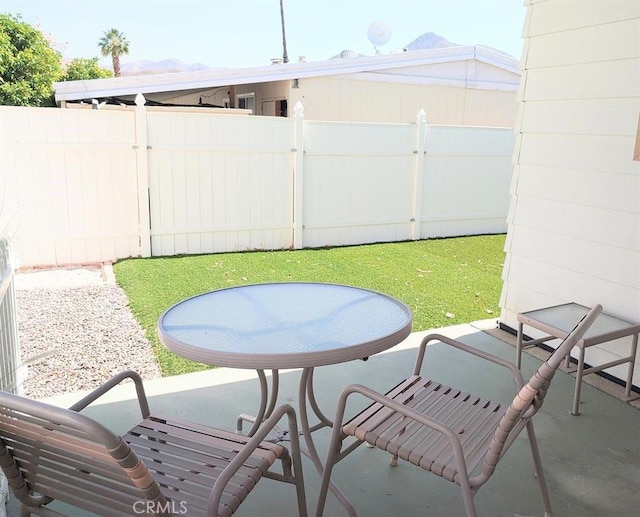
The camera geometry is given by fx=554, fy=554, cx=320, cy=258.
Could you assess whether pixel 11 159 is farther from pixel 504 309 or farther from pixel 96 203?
pixel 504 309

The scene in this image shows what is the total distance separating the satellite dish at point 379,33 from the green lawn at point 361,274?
18.2 ft

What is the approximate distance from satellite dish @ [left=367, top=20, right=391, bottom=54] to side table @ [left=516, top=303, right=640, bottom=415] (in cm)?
915

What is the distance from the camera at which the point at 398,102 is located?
36.0 feet

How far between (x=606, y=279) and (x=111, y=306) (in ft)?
13.0

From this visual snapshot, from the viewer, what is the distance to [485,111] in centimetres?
1170

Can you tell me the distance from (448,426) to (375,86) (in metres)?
9.60

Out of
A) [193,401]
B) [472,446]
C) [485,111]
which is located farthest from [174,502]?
[485,111]

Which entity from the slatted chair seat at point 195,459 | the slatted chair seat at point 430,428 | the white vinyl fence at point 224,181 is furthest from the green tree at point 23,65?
the slatted chair seat at point 430,428

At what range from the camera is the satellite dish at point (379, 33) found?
1130 centimetres

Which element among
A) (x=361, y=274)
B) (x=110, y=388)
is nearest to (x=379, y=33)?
(x=361, y=274)

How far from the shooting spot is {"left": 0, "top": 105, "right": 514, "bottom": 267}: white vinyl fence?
604 cm

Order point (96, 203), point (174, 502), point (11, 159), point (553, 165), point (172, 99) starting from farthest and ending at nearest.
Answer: point (172, 99) → point (96, 203) → point (11, 159) → point (553, 165) → point (174, 502)

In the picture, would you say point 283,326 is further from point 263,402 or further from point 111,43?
point 111,43

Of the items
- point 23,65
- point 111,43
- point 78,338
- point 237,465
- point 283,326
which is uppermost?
point 111,43
